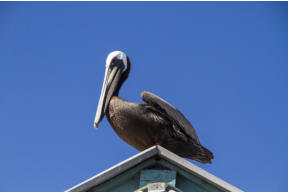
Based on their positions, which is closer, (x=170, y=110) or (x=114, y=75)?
(x=170, y=110)

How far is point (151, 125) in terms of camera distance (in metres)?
5.82

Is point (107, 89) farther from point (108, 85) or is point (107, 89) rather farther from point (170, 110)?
point (170, 110)

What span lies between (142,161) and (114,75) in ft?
11.2

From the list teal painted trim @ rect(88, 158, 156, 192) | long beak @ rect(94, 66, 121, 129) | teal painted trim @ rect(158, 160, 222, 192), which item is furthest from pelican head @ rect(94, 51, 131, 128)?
teal painted trim @ rect(158, 160, 222, 192)

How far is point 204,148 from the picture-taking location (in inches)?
247

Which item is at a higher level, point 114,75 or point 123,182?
point 114,75

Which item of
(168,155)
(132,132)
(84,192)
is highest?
(132,132)

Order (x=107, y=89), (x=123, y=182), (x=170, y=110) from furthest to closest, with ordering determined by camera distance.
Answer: (x=107, y=89), (x=170, y=110), (x=123, y=182)

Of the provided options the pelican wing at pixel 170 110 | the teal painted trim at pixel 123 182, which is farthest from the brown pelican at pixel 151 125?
the teal painted trim at pixel 123 182

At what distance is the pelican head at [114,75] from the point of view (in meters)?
6.54

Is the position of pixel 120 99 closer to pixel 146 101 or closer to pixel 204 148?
pixel 146 101

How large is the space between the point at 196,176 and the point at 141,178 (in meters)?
0.42

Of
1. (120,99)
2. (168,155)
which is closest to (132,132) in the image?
(120,99)

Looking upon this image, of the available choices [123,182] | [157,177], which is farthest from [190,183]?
[123,182]
